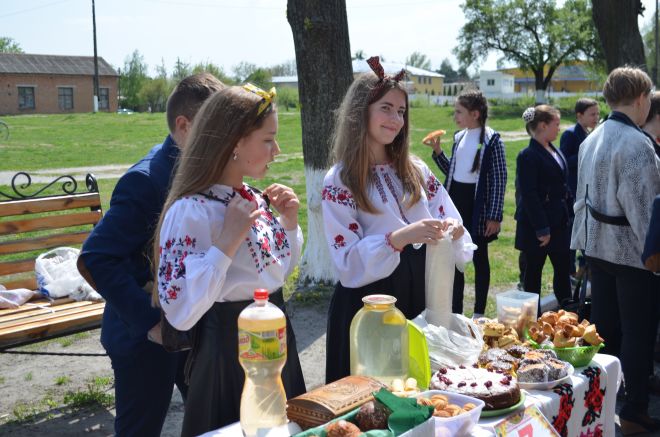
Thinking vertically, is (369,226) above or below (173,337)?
above

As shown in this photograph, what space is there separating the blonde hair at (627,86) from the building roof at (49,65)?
60858mm

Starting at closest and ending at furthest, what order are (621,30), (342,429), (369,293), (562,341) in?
(342,429)
(562,341)
(369,293)
(621,30)

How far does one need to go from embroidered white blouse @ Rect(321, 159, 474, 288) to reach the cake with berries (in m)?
0.60

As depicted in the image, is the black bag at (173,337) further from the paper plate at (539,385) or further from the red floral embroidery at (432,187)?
the red floral embroidery at (432,187)

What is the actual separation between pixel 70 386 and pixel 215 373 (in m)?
2.86

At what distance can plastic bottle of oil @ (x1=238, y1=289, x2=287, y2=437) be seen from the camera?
186cm

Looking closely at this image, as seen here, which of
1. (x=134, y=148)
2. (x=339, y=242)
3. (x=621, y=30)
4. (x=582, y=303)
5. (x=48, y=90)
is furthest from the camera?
(x=48, y=90)

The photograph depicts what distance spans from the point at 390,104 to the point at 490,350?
44.3 inches

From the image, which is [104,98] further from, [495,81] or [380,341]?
[380,341]

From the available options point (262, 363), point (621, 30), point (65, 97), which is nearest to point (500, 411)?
point (262, 363)

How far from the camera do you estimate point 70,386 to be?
467 cm

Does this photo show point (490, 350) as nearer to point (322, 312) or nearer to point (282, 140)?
point (322, 312)

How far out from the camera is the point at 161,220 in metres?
2.19

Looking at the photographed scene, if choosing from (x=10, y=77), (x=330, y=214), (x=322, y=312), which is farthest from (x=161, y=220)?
(x=10, y=77)
